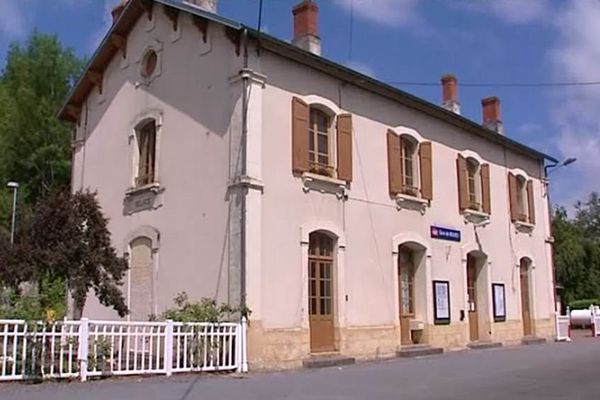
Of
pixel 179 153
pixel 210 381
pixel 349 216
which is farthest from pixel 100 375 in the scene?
pixel 349 216

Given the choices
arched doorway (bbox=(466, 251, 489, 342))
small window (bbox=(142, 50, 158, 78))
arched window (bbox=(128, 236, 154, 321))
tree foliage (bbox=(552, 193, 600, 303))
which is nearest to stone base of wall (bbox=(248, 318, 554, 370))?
arched doorway (bbox=(466, 251, 489, 342))

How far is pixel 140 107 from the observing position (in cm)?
1730

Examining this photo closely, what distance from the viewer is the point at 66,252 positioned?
1351 centimetres

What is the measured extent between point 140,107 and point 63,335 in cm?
748

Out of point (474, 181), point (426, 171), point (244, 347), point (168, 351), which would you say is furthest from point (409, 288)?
point (168, 351)

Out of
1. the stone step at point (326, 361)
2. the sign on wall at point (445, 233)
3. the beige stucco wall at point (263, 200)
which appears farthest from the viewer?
the sign on wall at point (445, 233)

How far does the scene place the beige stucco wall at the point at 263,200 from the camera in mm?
14461

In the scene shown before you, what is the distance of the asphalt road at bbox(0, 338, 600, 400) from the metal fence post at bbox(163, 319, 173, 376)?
24cm

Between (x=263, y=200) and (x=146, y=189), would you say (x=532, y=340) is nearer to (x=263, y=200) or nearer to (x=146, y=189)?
(x=263, y=200)

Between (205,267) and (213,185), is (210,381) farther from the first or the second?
(213,185)

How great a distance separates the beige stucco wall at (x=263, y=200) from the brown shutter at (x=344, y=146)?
1.01 ft

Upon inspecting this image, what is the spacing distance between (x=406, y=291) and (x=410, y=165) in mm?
3338

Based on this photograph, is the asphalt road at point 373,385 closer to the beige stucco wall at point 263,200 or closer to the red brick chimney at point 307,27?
the beige stucco wall at point 263,200

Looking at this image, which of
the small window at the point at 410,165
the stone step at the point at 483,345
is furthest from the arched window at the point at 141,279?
the stone step at the point at 483,345
